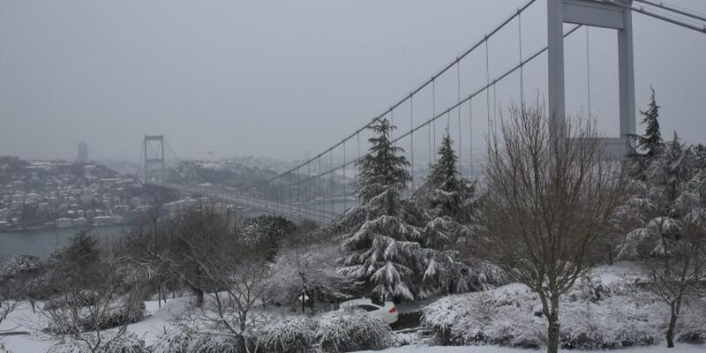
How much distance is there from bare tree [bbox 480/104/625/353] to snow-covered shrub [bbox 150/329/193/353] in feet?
22.1

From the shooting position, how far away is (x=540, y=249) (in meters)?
7.41

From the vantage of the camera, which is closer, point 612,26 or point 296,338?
point 296,338

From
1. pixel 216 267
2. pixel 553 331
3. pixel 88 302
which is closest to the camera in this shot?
pixel 553 331

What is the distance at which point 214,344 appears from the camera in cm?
993

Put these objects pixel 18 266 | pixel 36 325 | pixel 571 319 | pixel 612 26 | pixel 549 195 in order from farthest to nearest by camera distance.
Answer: pixel 18 266 → pixel 36 325 → pixel 612 26 → pixel 571 319 → pixel 549 195

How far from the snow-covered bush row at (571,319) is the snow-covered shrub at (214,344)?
421 centimetres

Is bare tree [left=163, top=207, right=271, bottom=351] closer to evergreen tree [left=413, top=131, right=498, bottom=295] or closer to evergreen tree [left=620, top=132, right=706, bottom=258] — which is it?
evergreen tree [left=413, top=131, right=498, bottom=295]

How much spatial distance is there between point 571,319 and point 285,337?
5761 millimetres

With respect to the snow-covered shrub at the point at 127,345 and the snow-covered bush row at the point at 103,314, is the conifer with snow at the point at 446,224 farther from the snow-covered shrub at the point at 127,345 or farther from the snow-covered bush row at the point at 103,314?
the snow-covered bush row at the point at 103,314

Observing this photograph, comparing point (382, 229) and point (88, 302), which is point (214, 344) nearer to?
point (88, 302)

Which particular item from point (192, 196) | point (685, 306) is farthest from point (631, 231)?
point (192, 196)

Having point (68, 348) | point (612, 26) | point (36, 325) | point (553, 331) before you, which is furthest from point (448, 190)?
point (36, 325)

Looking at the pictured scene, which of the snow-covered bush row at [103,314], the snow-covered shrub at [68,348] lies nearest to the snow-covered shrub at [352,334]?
the snow-covered bush row at [103,314]

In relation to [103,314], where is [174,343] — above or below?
below
